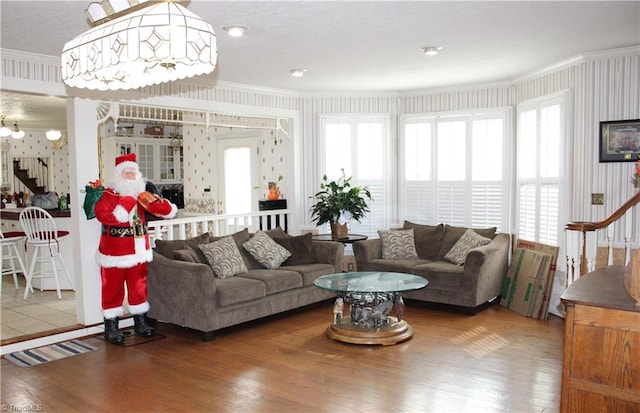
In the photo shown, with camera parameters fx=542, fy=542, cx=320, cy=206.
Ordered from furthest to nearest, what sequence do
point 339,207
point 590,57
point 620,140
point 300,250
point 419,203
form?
point 419,203 → point 339,207 → point 300,250 → point 590,57 → point 620,140

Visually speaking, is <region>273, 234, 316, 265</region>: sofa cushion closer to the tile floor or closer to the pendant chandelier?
the tile floor

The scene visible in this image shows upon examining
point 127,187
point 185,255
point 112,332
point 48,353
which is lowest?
point 48,353

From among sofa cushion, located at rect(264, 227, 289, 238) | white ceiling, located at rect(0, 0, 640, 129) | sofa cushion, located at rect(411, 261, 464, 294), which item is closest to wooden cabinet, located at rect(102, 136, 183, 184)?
sofa cushion, located at rect(264, 227, 289, 238)

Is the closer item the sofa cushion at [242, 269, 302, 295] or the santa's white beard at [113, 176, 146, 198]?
the santa's white beard at [113, 176, 146, 198]

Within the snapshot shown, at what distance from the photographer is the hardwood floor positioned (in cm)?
358

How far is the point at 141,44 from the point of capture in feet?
7.73

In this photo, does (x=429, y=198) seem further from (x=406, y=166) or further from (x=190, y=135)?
(x=190, y=135)

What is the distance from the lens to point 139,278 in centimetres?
517

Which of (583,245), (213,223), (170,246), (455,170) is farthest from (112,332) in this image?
(455,170)

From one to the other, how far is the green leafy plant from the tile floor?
123 inches

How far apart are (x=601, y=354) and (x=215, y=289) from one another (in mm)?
3370

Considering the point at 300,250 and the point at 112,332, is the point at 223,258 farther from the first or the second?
the point at 112,332

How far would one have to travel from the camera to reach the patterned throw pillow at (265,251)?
5.96m

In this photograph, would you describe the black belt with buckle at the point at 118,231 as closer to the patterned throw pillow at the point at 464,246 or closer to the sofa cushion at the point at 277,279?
the sofa cushion at the point at 277,279
